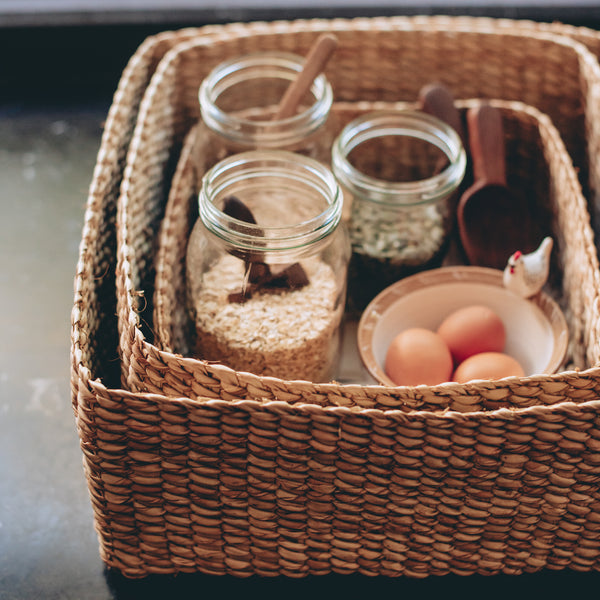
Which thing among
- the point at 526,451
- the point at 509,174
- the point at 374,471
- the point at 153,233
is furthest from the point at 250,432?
the point at 509,174

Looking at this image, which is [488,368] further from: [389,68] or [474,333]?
[389,68]

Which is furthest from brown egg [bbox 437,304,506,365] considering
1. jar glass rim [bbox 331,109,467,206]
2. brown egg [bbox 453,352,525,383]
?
jar glass rim [bbox 331,109,467,206]

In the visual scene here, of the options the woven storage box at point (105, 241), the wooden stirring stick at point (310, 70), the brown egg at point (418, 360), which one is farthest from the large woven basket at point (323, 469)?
the wooden stirring stick at point (310, 70)

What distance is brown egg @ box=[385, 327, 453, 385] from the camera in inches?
28.1

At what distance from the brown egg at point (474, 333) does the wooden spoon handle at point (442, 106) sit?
250 millimetres

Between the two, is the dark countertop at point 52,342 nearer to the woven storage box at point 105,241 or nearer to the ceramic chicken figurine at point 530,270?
the woven storage box at point 105,241

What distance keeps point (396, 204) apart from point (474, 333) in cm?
16

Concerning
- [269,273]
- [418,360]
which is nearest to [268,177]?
[269,273]

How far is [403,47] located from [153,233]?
0.40 m

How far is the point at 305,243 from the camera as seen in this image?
67cm

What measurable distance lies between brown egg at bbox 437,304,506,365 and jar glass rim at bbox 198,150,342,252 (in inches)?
6.7

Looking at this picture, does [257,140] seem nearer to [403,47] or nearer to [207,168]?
[207,168]

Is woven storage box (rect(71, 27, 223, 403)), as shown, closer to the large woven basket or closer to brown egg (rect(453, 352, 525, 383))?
the large woven basket

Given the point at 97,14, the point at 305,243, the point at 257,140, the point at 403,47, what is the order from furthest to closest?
the point at 97,14 < the point at 403,47 < the point at 257,140 < the point at 305,243
